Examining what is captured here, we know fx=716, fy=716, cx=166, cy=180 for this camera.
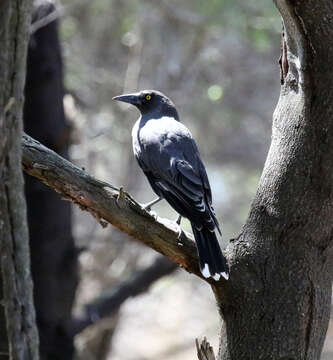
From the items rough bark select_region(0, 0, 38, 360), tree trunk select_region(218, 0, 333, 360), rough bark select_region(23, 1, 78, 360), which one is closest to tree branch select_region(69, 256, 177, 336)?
rough bark select_region(23, 1, 78, 360)

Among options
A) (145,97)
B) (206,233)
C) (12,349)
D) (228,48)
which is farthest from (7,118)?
(228,48)

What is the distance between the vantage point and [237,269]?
11.8ft

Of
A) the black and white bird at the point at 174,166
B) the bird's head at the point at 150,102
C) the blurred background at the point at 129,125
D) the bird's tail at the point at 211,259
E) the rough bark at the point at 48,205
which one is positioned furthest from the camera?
the blurred background at the point at 129,125

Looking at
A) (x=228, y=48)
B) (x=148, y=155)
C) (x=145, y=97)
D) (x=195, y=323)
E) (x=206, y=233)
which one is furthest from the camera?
(x=195, y=323)

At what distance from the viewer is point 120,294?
7.21 m

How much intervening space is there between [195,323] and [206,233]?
38.0 feet

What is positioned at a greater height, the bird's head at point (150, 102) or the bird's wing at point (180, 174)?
the bird's head at point (150, 102)

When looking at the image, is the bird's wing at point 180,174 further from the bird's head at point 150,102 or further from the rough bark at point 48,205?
the rough bark at point 48,205

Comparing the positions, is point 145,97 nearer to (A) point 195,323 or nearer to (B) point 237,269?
(B) point 237,269

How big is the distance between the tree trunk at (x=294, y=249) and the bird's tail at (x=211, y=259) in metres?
0.09

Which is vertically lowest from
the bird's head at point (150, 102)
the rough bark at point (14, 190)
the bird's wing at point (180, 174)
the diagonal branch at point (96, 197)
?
the rough bark at point (14, 190)

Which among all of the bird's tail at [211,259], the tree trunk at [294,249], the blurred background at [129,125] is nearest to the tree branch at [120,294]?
the blurred background at [129,125]

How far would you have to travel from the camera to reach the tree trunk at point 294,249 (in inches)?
137

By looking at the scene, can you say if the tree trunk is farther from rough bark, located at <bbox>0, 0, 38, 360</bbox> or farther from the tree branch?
the tree branch
